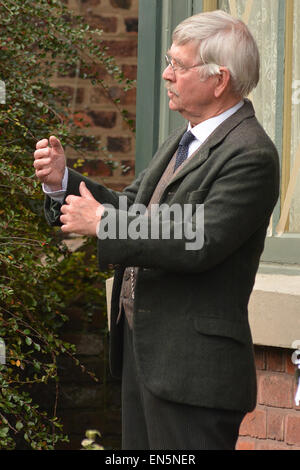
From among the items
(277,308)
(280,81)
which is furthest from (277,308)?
(280,81)

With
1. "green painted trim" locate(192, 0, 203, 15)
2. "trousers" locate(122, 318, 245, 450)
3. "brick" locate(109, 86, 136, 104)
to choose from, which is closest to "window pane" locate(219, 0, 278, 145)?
"green painted trim" locate(192, 0, 203, 15)

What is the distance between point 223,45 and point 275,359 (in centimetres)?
145

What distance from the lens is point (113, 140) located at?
509 centimetres

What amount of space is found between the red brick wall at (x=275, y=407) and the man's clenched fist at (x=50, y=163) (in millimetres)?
1209

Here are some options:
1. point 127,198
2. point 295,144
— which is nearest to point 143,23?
point 295,144

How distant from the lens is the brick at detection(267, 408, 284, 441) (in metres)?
3.26

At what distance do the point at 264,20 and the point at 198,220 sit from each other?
1.56 meters

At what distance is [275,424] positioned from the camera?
327 centimetres

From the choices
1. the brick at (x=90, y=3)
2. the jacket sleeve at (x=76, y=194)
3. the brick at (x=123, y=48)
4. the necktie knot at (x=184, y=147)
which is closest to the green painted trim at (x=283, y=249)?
the jacket sleeve at (x=76, y=194)

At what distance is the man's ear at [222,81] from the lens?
7.39 ft

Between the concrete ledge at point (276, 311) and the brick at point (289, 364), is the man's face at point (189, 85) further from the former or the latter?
the brick at point (289, 364)

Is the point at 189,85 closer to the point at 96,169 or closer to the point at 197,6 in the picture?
the point at 197,6

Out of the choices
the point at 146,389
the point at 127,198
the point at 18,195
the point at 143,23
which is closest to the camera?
the point at 146,389
